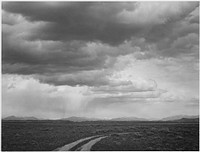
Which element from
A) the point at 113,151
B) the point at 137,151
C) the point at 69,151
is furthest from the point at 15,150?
the point at 137,151

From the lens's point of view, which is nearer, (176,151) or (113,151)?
(113,151)

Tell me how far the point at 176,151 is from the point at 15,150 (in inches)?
834

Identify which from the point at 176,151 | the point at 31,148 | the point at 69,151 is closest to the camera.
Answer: the point at 69,151

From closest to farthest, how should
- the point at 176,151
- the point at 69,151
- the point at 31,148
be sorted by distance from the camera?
1. the point at 69,151
2. the point at 31,148
3. the point at 176,151

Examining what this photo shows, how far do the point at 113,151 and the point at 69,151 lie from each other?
19.3ft

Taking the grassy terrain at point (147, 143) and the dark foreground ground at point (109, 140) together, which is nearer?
the dark foreground ground at point (109, 140)

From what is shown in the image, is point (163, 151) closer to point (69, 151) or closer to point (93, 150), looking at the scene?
point (93, 150)

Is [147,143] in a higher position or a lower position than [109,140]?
lower

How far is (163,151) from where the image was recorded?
3188 cm

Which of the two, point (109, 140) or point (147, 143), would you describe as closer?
point (147, 143)

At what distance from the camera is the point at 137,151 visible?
1235 inches

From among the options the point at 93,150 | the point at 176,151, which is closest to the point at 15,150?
the point at 93,150

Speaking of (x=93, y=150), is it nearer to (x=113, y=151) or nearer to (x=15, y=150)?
(x=113, y=151)

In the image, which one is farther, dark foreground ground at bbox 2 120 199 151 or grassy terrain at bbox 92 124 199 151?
grassy terrain at bbox 92 124 199 151
